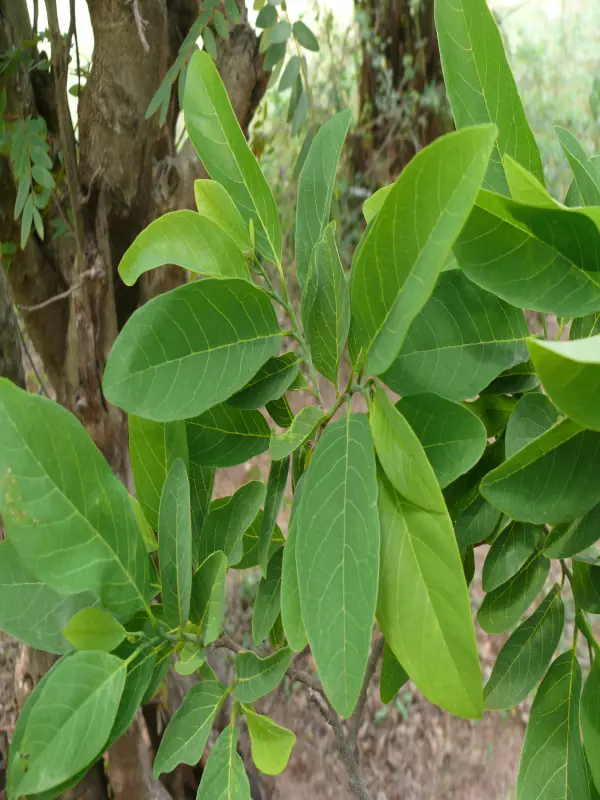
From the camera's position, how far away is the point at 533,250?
0.22 metres

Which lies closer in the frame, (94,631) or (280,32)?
(94,631)

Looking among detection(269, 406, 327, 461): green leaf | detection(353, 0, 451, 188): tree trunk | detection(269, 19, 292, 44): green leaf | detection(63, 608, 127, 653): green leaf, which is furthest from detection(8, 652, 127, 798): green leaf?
detection(353, 0, 451, 188): tree trunk

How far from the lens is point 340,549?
0.24 meters

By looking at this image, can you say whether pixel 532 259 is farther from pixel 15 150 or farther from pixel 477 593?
pixel 477 593

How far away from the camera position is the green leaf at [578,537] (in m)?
0.25

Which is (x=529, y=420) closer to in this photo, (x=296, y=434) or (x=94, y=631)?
(x=296, y=434)

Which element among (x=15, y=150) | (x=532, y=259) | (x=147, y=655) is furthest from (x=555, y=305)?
(x=15, y=150)

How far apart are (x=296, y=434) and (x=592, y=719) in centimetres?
20

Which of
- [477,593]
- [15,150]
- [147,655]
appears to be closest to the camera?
[147,655]

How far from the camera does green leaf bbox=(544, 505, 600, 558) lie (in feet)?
0.83

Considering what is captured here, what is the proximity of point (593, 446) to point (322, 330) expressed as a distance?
117mm

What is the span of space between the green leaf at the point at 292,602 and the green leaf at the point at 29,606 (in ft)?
0.40

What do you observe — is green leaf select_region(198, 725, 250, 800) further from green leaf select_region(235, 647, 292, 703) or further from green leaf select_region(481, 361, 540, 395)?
green leaf select_region(481, 361, 540, 395)

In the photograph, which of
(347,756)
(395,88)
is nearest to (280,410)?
(347,756)
